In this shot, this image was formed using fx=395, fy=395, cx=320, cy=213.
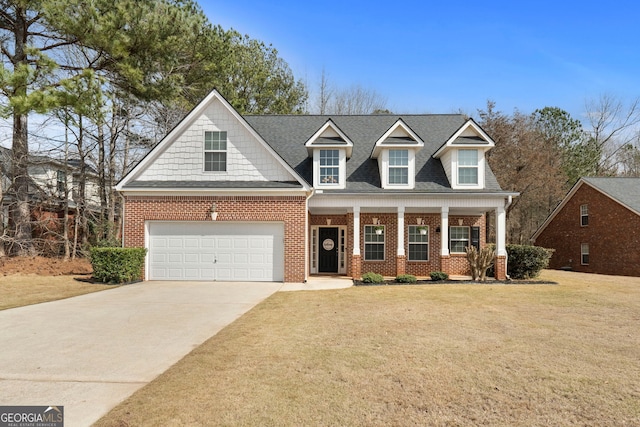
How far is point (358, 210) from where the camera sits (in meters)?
15.8

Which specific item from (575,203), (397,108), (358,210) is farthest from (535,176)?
(358,210)

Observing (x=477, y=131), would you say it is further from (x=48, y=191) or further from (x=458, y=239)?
(x=48, y=191)

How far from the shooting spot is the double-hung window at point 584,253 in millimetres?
24453

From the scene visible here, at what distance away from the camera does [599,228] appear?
23.5 metres

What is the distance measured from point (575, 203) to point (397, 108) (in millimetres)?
18017

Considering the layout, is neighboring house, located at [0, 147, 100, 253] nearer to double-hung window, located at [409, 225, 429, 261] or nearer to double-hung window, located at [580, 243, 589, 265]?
double-hung window, located at [409, 225, 429, 261]

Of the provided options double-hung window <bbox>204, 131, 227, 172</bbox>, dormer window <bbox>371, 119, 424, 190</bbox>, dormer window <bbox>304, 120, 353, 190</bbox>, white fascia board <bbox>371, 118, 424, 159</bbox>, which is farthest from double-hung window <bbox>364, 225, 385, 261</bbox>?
double-hung window <bbox>204, 131, 227, 172</bbox>

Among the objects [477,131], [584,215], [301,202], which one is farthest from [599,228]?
[301,202]

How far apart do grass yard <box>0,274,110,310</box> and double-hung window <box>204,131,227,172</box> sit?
5535 mm

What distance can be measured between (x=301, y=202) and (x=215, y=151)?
3.89m

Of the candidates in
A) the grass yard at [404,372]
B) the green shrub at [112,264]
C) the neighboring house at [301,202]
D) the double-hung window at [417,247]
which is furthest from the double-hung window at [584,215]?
the green shrub at [112,264]

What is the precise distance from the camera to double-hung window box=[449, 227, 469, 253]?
17.8 m

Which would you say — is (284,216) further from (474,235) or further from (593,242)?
(593,242)

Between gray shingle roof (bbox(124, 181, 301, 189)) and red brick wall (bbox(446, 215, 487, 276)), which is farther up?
gray shingle roof (bbox(124, 181, 301, 189))
